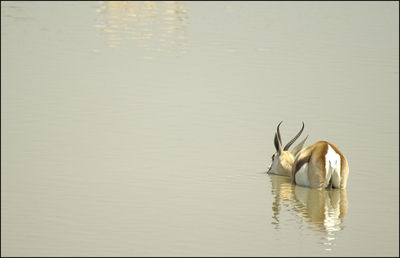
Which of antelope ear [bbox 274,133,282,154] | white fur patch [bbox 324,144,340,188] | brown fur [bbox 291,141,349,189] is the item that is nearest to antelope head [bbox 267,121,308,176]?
antelope ear [bbox 274,133,282,154]

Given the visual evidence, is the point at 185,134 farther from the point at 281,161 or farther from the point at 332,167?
the point at 332,167

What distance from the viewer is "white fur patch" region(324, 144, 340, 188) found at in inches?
423

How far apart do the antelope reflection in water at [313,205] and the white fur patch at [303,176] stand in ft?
0.18

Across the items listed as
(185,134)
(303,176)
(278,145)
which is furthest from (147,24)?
(303,176)

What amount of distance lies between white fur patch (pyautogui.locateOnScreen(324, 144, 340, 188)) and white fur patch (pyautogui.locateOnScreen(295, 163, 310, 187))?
24cm

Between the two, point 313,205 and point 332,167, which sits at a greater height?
point 332,167

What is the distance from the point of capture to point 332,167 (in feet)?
35.6

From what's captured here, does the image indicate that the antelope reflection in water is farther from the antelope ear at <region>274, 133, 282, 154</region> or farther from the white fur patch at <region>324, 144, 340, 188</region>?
the antelope ear at <region>274, 133, 282, 154</region>

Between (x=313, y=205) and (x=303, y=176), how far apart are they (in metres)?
0.80

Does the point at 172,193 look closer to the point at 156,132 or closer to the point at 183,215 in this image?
the point at 183,215

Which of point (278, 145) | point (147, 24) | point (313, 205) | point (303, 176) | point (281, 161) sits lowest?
point (313, 205)

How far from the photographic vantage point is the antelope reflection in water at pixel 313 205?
952 cm

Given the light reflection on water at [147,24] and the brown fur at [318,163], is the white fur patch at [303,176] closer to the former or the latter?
the brown fur at [318,163]

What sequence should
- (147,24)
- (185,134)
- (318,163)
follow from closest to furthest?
(318,163) → (185,134) → (147,24)
